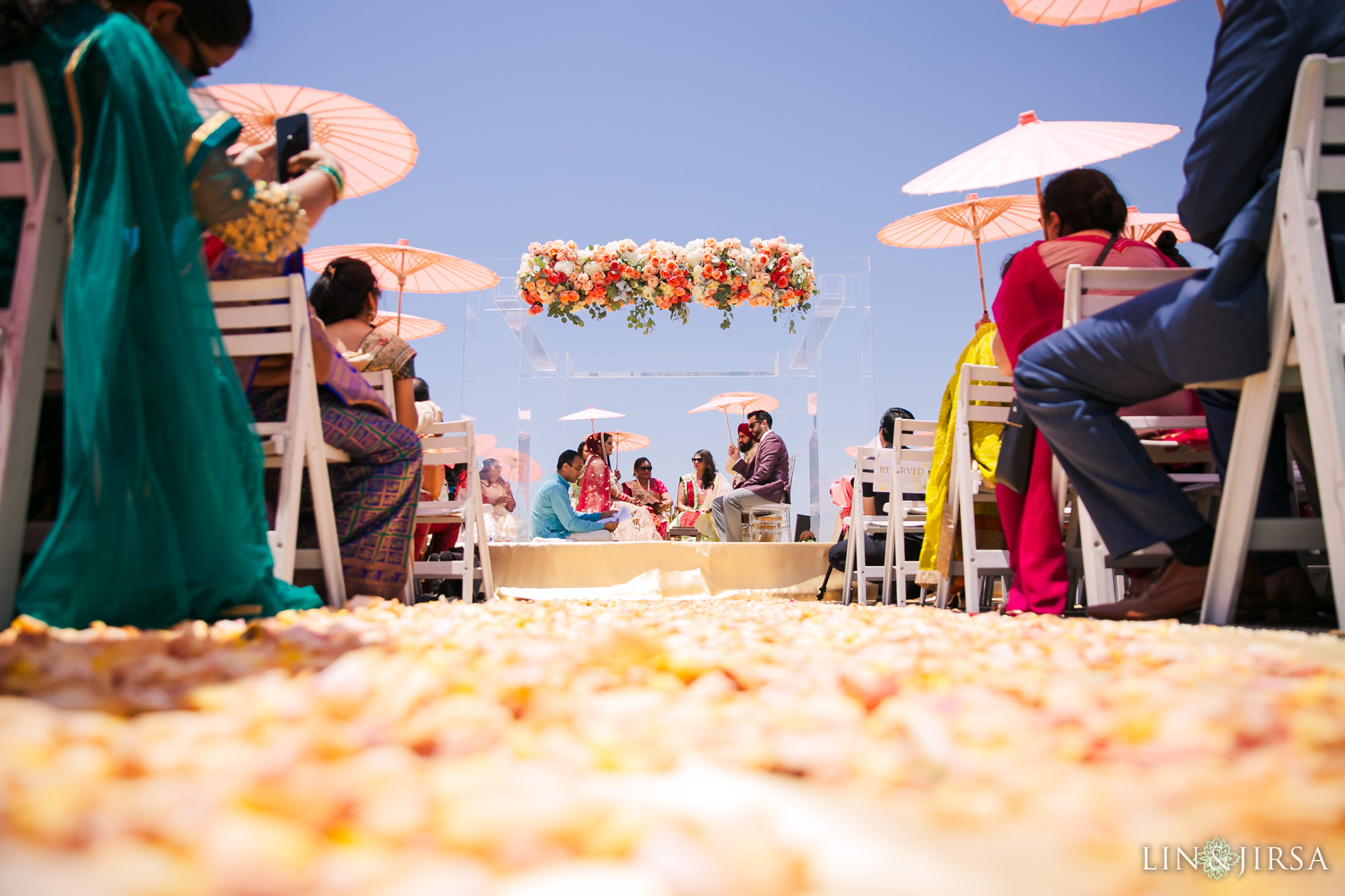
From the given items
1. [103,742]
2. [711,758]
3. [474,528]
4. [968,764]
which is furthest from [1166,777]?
[474,528]

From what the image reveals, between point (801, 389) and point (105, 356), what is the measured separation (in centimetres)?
794

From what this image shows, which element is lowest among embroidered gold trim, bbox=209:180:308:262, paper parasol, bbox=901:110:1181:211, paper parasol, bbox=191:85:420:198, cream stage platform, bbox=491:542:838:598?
cream stage platform, bbox=491:542:838:598

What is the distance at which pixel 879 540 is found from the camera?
16.1 feet

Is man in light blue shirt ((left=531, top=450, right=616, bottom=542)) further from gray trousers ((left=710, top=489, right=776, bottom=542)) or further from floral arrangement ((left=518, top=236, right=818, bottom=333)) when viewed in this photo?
floral arrangement ((left=518, top=236, right=818, bottom=333))

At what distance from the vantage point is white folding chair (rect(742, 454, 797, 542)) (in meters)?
6.75

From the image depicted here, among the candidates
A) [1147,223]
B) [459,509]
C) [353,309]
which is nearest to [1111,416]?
[353,309]

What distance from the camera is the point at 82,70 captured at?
1.33 m

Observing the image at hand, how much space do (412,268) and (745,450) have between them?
3.67m

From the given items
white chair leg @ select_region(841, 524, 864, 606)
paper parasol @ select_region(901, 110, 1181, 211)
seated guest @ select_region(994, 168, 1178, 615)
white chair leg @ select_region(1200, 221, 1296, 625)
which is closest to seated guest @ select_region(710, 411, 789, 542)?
white chair leg @ select_region(841, 524, 864, 606)

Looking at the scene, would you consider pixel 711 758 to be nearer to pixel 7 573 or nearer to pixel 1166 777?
pixel 1166 777

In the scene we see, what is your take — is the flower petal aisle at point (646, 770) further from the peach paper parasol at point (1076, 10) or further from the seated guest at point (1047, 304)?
the peach paper parasol at point (1076, 10)

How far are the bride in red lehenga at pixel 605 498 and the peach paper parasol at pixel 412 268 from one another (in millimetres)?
2084

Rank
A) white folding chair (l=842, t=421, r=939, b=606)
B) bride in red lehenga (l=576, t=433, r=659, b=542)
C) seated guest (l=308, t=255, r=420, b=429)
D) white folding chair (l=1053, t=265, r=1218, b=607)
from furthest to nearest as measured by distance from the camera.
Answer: bride in red lehenga (l=576, t=433, r=659, b=542) → white folding chair (l=842, t=421, r=939, b=606) → seated guest (l=308, t=255, r=420, b=429) → white folding chair (l=1053, t=265, r=1218, b=607)

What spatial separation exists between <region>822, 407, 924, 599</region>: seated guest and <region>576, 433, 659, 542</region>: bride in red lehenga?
174 cm
